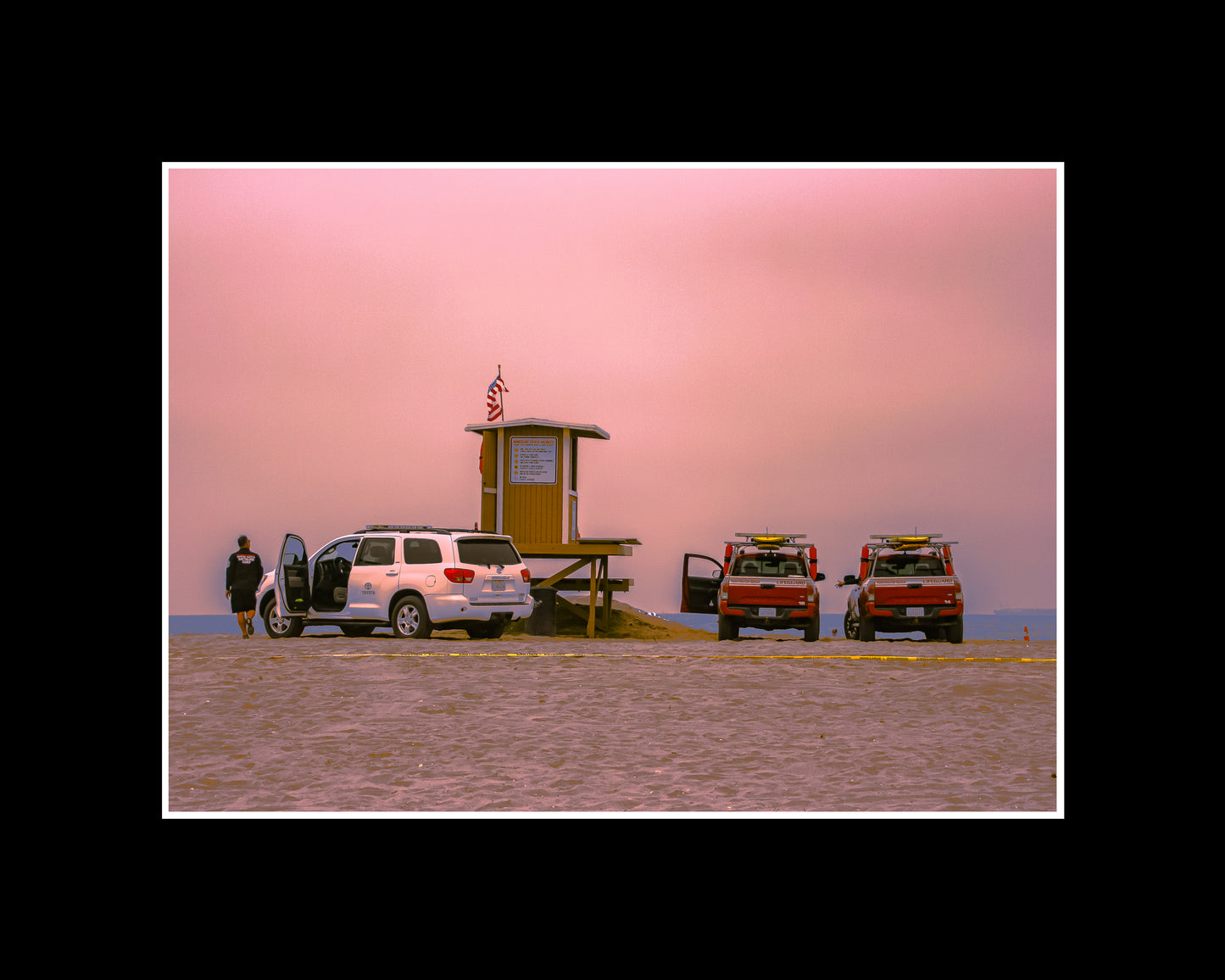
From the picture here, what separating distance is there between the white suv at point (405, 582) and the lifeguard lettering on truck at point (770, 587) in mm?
3693

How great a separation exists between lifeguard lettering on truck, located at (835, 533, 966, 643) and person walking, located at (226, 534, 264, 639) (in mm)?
10046

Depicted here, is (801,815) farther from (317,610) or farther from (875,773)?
(317,610)

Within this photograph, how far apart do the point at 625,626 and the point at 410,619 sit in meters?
7.50

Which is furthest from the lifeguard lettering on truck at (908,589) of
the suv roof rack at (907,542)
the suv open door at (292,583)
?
the suv open door at (292,583)

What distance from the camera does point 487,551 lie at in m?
19.4

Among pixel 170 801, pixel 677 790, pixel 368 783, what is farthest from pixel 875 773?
pixel 170 801

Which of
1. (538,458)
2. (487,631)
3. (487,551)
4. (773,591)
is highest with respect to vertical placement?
(538,458)

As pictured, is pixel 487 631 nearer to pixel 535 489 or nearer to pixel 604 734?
pixel 535 489

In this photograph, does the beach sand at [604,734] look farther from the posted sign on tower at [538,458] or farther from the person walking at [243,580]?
the posted sign on tower at [538,458]

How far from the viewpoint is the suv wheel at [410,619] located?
19.1m

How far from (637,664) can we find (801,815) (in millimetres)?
8648

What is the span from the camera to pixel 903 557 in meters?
20.3

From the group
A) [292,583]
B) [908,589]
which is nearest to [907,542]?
[908,589]

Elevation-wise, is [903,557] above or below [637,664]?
above
